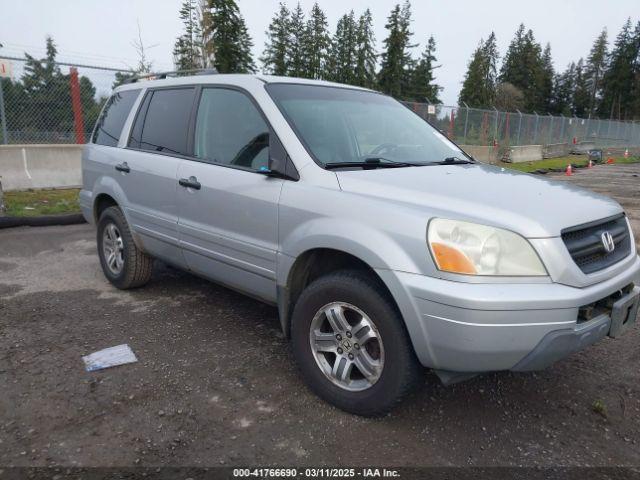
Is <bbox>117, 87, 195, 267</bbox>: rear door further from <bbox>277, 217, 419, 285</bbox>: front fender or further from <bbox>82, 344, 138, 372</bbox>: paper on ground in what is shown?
<bbox>277, 217, 419, 285</bbox>: front fender

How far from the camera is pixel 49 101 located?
31.7 ft

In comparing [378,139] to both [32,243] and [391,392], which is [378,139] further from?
[32,243]

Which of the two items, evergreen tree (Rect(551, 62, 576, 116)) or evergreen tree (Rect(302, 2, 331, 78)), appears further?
evergreen tree (Rect(551, 62, 576, 116))

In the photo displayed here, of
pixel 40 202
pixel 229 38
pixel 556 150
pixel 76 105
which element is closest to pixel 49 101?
pixel 76 105

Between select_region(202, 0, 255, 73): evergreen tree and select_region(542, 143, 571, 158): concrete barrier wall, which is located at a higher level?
select_region(202, 0, 255, 73): evergreen tree

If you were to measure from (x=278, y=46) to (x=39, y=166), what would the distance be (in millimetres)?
57077

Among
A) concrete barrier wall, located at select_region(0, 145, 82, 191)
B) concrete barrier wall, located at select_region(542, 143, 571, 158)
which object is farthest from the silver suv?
concrete barrier wall, located at select_region(542, 143, 571, 158)

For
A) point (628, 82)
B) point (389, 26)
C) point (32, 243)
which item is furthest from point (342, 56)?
point (32, 243)

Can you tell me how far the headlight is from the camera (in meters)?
2.28

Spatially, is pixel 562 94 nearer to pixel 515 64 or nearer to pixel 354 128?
pixel 515 64

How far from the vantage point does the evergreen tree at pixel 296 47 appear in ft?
197

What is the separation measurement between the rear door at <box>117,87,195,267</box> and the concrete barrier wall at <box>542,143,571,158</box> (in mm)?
28345

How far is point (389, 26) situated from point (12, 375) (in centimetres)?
6929

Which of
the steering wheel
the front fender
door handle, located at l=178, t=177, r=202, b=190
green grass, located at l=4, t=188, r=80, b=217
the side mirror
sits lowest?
green grass, located at l=4, t=188, r=80, b=217
